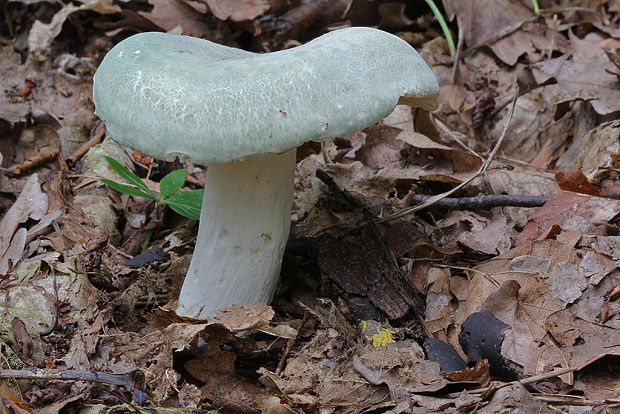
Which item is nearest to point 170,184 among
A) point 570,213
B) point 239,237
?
point 239,237

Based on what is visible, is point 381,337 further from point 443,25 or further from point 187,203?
point 443,25

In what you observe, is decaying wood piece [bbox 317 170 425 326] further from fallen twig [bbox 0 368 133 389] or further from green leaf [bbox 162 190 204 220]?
fallen twig [bbox 0 368 133 389]

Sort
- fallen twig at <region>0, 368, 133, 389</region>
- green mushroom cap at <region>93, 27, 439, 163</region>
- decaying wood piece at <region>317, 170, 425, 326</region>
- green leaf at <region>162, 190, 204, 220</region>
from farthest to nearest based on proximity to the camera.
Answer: green leaf at <region>162, 190, 204, 220</region> < decaying wood piece at <region>317, 170, 425, 326</region> < fallen twig at <region>0, 368, 133, 389</region> < green mushroom cap at <region>93, 27, 439, 163</region>

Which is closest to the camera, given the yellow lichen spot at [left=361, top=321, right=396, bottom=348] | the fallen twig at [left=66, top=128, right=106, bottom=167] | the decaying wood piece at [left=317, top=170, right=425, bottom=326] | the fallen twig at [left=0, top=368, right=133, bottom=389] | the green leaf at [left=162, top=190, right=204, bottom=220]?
the fallen twig at [left=0, top=368, right=133, bottom=389]

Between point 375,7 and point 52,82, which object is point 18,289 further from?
point 375,7

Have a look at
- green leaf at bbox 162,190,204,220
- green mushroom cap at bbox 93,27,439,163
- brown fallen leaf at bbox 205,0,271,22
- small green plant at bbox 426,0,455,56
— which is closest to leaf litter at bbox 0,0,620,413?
small green plant at bbox 426,0,455,56
